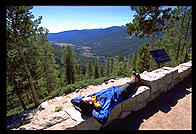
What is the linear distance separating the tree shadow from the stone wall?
147 mm

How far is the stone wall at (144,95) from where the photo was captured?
12.0ft

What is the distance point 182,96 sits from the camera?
5.63 meters

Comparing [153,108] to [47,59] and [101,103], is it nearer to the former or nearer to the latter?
[101,103]

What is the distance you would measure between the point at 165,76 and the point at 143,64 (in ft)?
58.2

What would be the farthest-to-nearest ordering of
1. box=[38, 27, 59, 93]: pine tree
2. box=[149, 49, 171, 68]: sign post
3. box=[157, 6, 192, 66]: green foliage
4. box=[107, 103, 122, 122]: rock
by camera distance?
box=[38, 27, 59, 93]: pine tree
box=[157, 6, 192, 66]: green foliage
box=[149, 49, 171, 68]: sign post
box=[107, 103, 122, 122]: rock

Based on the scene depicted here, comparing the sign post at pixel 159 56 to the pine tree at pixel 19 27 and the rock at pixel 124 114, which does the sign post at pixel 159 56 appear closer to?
the rock at pixel 124 114

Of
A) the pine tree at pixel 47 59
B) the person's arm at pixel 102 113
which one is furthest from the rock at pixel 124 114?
the pine tree at pixel 47 59

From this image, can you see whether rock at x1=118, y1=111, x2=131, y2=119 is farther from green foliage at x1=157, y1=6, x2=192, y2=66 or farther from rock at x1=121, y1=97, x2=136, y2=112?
green foliage at x1=157, y1=6, x2=192, y2=66

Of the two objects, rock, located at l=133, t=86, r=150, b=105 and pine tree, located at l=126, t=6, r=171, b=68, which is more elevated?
pine tree, located at l=126, t=6, r=171, b=68

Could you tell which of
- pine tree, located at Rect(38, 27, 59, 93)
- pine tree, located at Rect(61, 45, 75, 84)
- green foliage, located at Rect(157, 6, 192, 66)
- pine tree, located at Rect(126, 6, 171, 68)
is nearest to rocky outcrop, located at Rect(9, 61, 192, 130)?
pine tree, located at Rect(126, 6, 171, 68)

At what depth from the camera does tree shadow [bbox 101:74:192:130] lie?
417 cm

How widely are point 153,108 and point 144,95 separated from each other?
63 centimetres
